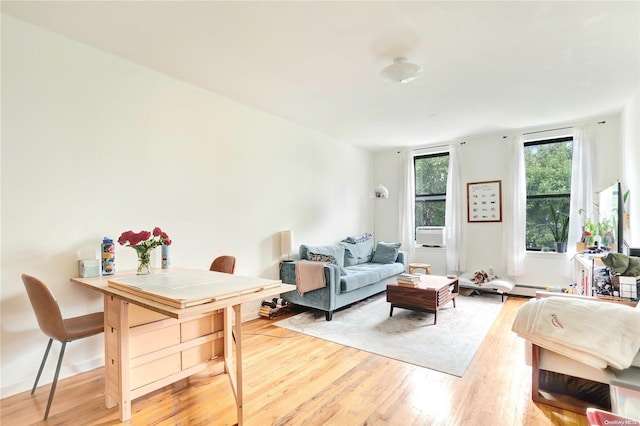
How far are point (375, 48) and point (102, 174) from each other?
2609 millimetres

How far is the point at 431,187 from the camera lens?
249 inches

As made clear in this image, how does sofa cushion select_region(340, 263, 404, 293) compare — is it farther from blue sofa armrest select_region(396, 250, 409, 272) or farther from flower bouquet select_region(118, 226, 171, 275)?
flower bouquet select_region(118, 226, 171, 275)

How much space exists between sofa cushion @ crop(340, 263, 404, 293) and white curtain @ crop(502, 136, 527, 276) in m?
1.79

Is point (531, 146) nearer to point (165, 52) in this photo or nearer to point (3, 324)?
point (165, 52)

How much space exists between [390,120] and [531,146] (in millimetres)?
2578

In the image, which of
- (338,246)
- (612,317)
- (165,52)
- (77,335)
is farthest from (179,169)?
(612,317)

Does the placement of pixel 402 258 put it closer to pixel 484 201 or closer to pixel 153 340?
pixel 484 201

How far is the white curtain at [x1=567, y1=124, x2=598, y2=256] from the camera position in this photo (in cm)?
468

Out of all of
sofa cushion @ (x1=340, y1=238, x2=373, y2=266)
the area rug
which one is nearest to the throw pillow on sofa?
the area rug

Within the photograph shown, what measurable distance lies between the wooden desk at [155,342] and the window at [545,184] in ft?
16.3

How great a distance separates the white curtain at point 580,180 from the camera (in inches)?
184

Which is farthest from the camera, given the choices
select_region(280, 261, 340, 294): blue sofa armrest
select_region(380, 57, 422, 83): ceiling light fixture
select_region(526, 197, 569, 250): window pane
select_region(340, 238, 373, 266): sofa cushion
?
select_region(340, 238, 373, 266): sofa cushion

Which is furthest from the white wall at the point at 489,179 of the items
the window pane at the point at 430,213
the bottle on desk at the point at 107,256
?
the bottle on desk at the point at 107,256

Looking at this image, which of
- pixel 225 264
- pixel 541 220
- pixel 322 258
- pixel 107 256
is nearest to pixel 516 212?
pixel 541 220
